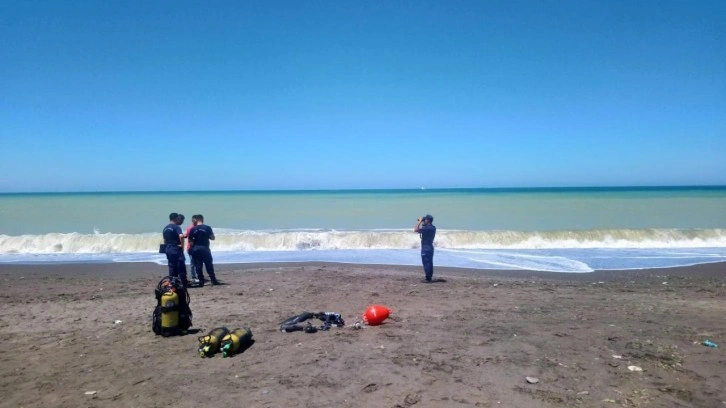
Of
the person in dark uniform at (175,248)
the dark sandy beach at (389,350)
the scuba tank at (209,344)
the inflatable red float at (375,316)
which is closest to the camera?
the dark sandy beach at (389,350)

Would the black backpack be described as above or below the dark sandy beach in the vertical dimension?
above

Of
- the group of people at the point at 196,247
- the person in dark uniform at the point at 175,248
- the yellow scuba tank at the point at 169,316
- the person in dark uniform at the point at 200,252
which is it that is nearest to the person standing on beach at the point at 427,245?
the group of people at the point at 196,247

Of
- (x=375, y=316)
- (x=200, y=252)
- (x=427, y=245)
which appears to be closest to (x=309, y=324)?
(x=375, y=316)

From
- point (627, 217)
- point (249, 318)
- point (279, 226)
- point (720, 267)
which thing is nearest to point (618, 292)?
point (720, 267)

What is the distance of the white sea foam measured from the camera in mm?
21078

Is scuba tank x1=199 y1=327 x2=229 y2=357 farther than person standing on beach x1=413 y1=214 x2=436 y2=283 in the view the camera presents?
No

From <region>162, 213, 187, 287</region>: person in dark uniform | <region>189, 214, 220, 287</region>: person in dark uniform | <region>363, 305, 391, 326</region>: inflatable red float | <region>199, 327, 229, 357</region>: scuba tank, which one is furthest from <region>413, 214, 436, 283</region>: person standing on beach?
<region>199, 327, 229, 357</region>: scuba tank

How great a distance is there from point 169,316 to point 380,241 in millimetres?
15583

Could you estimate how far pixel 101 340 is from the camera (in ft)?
22.8

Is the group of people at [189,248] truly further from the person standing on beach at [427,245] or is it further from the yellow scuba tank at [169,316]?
the person standing on beach at [427,245]

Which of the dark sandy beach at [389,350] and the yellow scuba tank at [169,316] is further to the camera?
the yellow scuba tank at [169,316]

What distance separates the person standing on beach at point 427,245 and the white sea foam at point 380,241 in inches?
366

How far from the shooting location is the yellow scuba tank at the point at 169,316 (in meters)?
6.90

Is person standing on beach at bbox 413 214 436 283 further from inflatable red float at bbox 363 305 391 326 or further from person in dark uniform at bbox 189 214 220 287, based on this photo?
person in dark uniform at bbox 189 214 220 287
